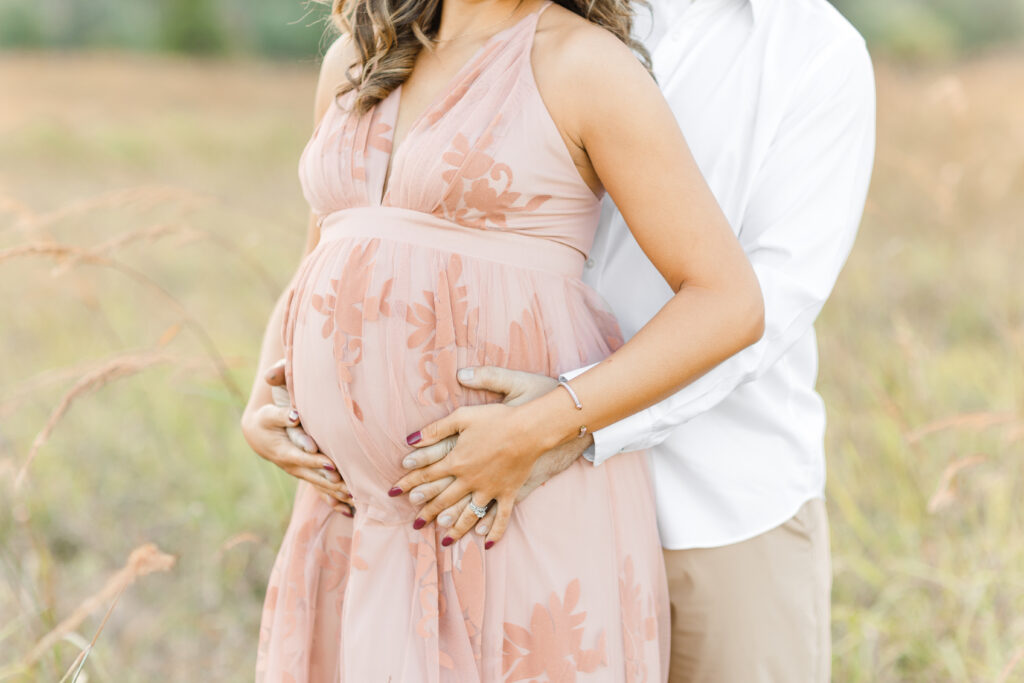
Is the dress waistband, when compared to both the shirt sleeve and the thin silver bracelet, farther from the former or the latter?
the shirt sleeve

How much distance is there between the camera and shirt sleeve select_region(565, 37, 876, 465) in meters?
1.54

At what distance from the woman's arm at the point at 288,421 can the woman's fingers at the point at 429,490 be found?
0.56ft

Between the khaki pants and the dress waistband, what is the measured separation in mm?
647

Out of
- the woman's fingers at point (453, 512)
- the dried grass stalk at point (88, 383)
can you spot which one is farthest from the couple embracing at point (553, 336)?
the dried grass stalk at point (88, 383)

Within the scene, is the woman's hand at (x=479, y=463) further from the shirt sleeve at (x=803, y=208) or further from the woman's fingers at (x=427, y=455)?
the shirt sleeve at (x=803, y=208)

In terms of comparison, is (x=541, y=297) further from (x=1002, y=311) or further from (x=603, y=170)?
(x=1002, y=311)

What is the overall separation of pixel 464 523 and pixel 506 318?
33cm

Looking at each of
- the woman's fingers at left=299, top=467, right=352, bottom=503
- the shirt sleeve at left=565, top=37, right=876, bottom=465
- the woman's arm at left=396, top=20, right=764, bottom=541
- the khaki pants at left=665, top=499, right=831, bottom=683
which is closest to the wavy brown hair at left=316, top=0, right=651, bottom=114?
the woman's arm at left=396, top=20, right=764, bottom=541

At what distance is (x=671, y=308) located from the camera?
1426 mm

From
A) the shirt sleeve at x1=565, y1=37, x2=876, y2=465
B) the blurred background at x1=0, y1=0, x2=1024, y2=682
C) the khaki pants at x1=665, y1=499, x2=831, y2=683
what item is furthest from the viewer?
the blurred background at x1=0, y1=0, x2=1024, y2=682

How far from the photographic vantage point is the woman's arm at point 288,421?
5.14 feet

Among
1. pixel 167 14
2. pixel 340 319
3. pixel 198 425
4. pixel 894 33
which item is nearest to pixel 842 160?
pixel 340 319

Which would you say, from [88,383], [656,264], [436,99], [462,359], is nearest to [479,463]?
[462,359]

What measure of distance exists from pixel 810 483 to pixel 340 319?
3.19 feet
